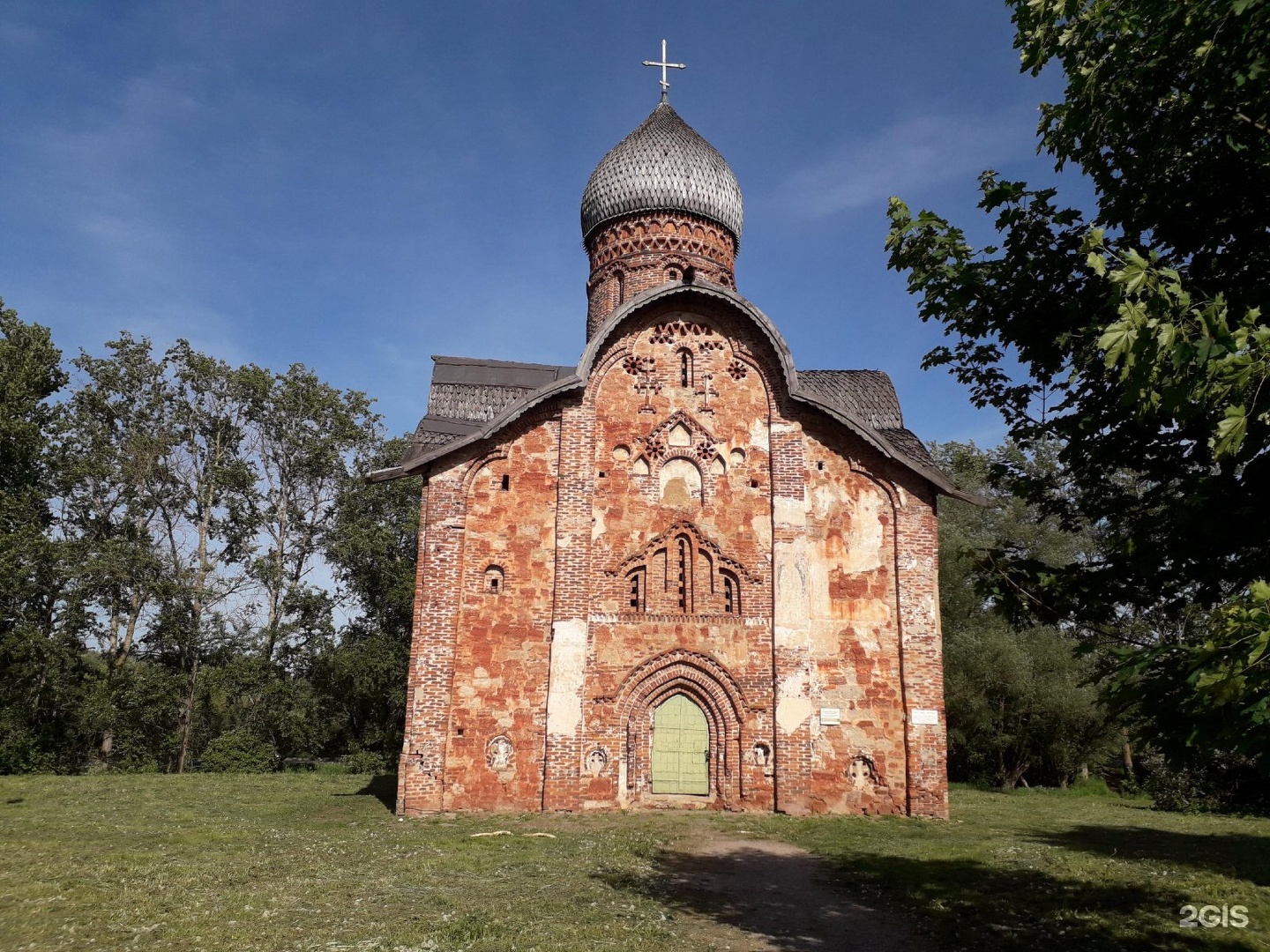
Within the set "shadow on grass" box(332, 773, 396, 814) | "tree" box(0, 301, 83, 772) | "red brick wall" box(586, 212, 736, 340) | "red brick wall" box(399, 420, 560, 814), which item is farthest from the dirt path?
"tree" box(0, 301, 83, 772)

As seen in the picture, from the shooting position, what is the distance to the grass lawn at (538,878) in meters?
6.30

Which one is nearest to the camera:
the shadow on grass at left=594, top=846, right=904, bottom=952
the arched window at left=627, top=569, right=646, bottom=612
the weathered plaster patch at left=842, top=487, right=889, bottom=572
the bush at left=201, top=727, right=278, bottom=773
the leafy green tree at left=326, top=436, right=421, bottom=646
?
the shadow on grass at left=594, top=846, right=904, bottom=952

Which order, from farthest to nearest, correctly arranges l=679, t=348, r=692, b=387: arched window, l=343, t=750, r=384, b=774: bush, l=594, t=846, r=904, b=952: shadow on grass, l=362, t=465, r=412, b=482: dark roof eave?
l=343, t=750, r=384, b=774: bush < l=679, t=348, r=692, b=387: arched window < l=362, t=465, r=412, b=482: dark roof eave < l=594, t=846, r=904, b=952: shadow on grass

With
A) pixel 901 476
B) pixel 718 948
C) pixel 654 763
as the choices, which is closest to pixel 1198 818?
pixel 901 476

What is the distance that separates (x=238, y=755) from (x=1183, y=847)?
21277 mm

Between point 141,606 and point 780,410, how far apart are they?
20344mm

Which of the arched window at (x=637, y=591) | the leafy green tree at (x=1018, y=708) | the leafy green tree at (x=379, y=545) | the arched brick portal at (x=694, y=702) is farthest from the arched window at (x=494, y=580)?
the leafy green tree at (x=379, y=545)

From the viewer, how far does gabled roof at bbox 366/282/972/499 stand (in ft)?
45.4

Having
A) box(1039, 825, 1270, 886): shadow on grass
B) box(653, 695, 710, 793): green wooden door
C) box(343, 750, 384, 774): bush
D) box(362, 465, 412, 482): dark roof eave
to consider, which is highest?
box(362, 465, 412, 482): dark roof eave

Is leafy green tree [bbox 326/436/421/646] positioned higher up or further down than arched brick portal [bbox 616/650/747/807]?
higher up

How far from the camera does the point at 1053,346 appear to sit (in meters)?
5.66

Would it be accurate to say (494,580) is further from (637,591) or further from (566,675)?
(637,591)

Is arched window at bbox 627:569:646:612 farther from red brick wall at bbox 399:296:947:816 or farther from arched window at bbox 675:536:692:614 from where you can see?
arched window at bbox 675:536:692:614

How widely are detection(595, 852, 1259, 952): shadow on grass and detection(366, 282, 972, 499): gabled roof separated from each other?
6648mm
